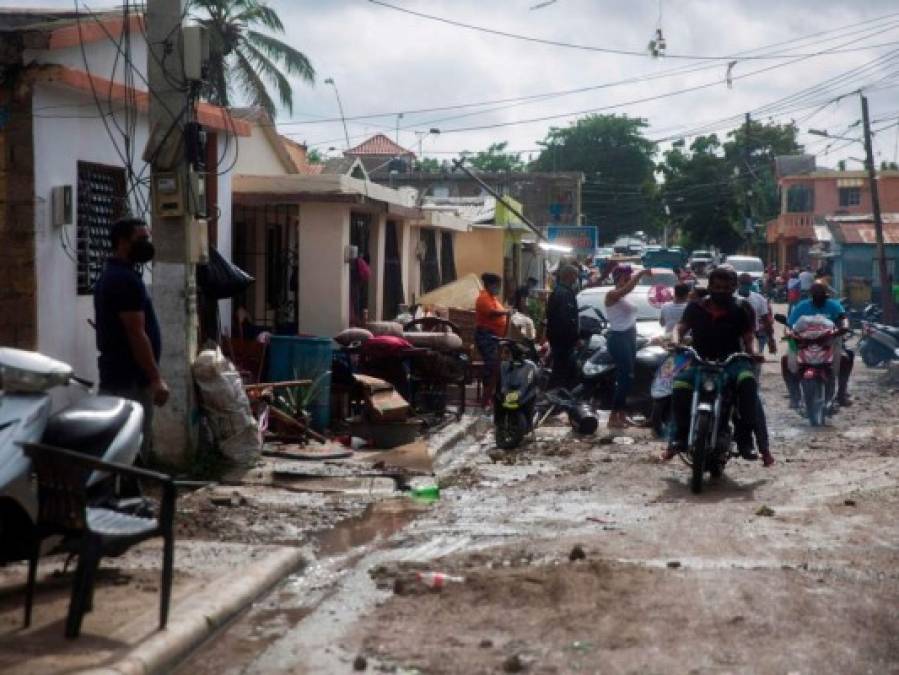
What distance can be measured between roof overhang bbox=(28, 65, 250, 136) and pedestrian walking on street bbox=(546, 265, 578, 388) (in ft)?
13.9

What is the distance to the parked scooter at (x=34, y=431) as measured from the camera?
229 inches

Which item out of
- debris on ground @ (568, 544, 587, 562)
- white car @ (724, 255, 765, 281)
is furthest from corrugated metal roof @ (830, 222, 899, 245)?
debris on ground @ (568, 544, 587, 562)

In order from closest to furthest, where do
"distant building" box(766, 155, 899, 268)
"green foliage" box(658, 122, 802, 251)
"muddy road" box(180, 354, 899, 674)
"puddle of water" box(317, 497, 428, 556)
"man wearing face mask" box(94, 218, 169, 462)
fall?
"muddy road" box(180, 354, 899, 674) < "man wearing face mask" box(94, 218, 169, 462) < "puddle of water" box(317, 497, 428, 556) < "distant building" box(766, 155, 899, 268) < "green foliage" box(658, 122, 802, 251)

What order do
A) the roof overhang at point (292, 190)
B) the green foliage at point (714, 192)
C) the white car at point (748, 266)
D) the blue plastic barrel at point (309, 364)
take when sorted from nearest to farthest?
the blue plastic barrel at point (309, 364), the roof overhang at point (292, 190), the white car at point (748, 266), the green foliage at point (714, 192)

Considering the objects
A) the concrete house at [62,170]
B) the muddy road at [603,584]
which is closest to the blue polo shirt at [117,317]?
the muddy road at [603,584]

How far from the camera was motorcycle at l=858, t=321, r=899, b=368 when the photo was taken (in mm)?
22081

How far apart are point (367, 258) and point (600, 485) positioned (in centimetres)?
1038

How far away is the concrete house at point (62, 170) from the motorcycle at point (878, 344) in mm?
13710

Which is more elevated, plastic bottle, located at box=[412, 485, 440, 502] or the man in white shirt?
the man in white shirt

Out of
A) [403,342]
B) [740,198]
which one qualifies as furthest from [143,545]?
[740,198]

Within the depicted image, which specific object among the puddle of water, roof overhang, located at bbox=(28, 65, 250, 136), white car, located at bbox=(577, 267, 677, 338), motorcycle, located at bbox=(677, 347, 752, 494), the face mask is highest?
roof overhang, located at bbox=(28, 65, 250, 136)

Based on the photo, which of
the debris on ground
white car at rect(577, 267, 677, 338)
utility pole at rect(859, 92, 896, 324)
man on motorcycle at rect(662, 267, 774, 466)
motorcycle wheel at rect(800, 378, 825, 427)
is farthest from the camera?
utility pole at rect(859, 92, 896, 324)

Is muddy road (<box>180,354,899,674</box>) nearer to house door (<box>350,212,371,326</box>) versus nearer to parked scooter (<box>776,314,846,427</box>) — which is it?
parked scooter (<box>776,314,846,427</box>)

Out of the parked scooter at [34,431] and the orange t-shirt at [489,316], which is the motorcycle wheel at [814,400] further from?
the parked scooter at [34,431]
